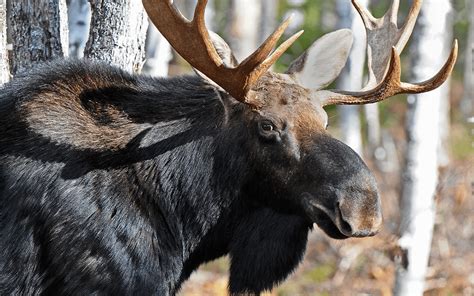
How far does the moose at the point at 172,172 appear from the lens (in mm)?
5309

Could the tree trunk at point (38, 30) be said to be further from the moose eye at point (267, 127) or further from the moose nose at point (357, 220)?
the moose nose at point (357, 220)

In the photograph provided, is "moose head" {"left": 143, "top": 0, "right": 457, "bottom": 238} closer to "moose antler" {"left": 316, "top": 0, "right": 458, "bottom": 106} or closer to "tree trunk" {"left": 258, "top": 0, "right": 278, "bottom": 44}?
"moose antler" {"left": 316, "top": 0, "right": 458, "bottom": 106}

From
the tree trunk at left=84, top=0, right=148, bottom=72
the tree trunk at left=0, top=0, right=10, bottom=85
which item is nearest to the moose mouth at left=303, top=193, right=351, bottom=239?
the tree trunk at left=84, top=0, right=148, bottom=72

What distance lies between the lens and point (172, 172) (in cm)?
562

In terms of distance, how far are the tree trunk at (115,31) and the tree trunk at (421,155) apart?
297 centimetres

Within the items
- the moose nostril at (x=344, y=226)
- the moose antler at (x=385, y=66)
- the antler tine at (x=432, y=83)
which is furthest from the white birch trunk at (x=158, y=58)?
the moose nostril at (x=344, y=226)

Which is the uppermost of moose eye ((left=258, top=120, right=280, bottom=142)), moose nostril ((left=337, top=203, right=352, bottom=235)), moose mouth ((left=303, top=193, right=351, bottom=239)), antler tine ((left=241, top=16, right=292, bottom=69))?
antler tine ((left=241, top=16, right=292, bottom=69))

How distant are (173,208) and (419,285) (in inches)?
145

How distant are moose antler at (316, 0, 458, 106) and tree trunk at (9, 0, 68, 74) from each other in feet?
6.02

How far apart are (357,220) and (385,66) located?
48.5 inches

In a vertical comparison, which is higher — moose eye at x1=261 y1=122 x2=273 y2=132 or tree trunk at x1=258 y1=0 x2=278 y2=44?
moose eye at x1=261 y1=122 x2=273 y2=132

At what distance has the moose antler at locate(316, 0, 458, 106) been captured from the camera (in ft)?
18.5

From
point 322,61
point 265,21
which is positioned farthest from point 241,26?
point 322,61

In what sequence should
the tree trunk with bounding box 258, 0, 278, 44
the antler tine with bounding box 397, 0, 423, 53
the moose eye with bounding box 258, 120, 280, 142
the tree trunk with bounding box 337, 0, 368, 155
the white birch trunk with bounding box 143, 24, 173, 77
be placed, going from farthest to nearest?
the tree trunk with bounding box 258, 0, 278, 44 < the tree trunk with bounding box 337, 0, 368, 155 < the white birch trunk with bounding box 143, 24, 173, 77 < the antler tine with bounding box 397, 0, 423, 53 < the moose eye with bounding box 258, 120, 280, 142
